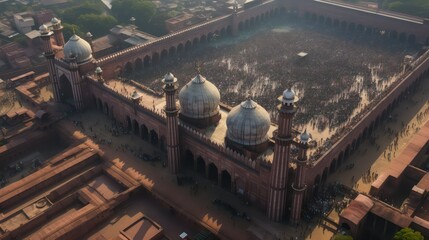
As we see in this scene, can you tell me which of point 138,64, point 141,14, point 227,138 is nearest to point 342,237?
point 227,138

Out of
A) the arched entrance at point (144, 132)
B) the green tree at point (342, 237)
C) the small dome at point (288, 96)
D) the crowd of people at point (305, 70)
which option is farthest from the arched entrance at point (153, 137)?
the green tree at point (342, 237)

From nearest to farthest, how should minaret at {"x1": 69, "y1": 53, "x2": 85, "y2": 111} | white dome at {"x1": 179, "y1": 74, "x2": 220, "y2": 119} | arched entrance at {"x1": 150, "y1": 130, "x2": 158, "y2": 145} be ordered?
white dome at {"x1": 179, "y1": 74, "x2": 220, "y2": 119} → arched entrance at {"x1": 150, "y1": 130, "x2": 158, "y2": 145} → minaret at {"x1": 69, "y1": 53, "x2": 85, "y2": 111}

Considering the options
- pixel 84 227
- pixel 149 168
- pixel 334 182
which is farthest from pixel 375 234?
pixel 84 227

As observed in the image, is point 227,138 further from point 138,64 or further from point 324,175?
point 138,64

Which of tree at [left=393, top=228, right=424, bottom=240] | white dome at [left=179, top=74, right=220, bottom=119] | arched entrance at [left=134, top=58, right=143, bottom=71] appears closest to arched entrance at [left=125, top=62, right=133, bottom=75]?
arched entrance at [left=134, top=58, right=143, bottom=71]

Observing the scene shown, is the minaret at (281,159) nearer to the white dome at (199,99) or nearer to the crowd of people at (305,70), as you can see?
the white dome at (199,99)

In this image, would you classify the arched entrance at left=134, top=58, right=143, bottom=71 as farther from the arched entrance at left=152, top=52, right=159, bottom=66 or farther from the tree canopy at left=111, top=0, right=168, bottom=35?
the tree canopy at left=111, top=0, right=168, bottom=35
